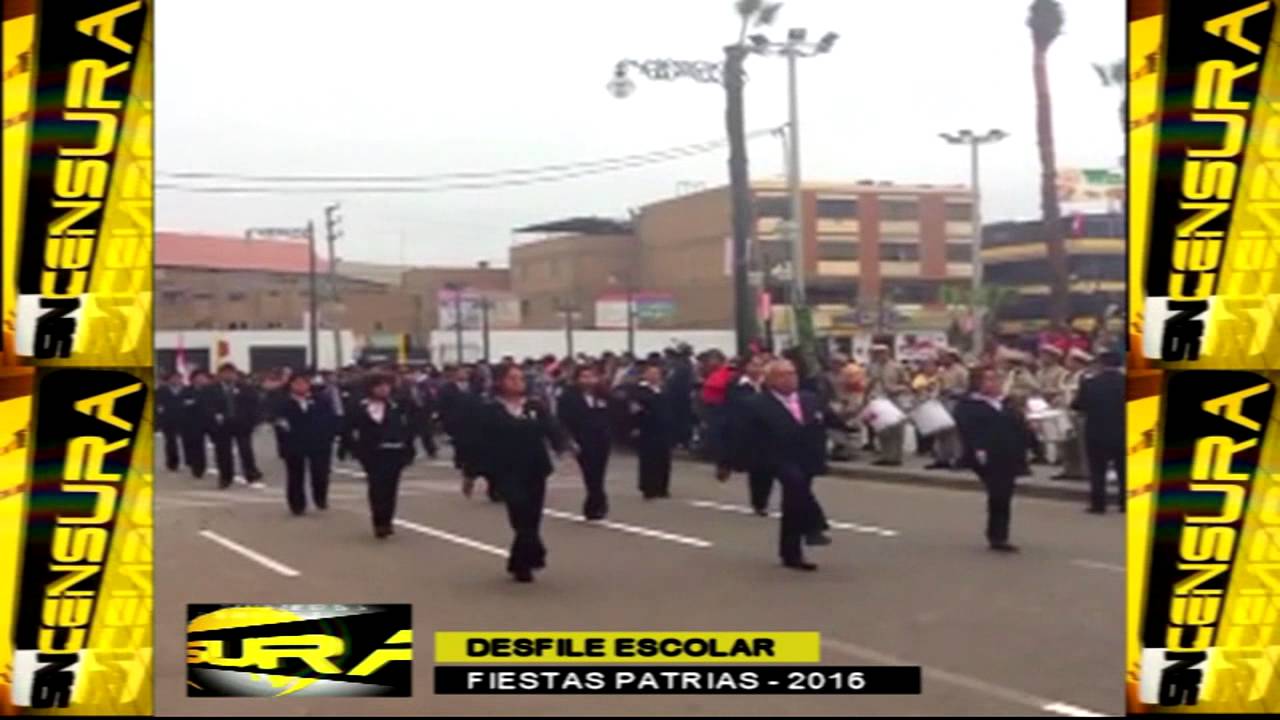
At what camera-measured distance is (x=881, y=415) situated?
494 cm

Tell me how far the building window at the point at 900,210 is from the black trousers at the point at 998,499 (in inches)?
54.9

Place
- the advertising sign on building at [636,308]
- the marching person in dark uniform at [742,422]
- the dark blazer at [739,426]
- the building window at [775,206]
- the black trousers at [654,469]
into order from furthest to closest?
the dark blazer at [739,426] < the marching person in dark uniform at [742,422] < the black trousers at [654,469] < the building window at [775,206] < the advertising sign on building at [636,308]

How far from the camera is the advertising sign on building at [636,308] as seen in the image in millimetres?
3604

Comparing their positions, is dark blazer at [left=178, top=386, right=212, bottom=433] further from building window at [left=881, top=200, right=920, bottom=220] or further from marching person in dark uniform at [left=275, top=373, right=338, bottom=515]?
building window at [left=881, top=200, right=920, bottom=220]

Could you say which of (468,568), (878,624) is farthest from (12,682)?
(878,624)

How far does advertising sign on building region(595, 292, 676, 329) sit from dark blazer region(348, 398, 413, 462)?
0.63 metres

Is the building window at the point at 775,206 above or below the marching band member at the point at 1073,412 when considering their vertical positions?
above

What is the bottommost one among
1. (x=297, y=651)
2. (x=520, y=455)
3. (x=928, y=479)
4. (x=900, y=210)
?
(x=297, y=651)

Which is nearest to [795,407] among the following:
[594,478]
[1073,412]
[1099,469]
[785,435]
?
[785,435]

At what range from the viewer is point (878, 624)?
12.7 ft

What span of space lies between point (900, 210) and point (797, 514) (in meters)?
1.22

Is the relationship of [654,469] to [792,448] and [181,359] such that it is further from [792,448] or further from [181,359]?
[181,359]

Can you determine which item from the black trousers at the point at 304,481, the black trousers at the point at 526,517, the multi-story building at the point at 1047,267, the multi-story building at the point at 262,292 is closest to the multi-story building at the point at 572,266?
the multi-story building at the point at 262,292

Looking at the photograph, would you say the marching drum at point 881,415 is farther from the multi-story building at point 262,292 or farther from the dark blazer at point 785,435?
the multi-story building at point 262,292
